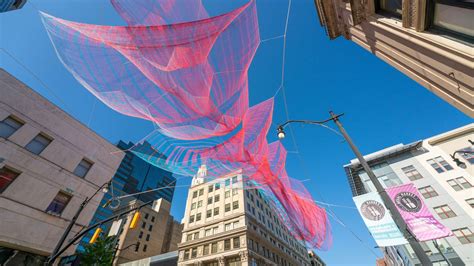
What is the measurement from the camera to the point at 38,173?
1130 cm

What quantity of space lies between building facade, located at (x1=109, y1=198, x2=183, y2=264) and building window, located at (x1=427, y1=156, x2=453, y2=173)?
5914 cm

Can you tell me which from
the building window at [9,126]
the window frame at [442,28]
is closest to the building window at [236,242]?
the building window at [9,126]

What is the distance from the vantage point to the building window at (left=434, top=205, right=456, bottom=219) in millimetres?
Result: 21406

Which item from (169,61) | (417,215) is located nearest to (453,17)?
(417,215)

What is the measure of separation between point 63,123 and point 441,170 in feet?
136

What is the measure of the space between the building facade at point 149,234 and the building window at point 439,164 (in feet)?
194

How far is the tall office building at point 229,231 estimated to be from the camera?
30547mm

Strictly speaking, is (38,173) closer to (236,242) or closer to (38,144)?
(38,144)

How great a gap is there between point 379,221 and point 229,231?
101 ft

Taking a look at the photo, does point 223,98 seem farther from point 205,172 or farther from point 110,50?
point 205,172

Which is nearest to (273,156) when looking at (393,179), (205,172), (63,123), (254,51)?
(205,172)

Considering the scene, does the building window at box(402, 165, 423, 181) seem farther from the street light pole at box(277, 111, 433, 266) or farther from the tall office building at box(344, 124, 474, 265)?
the street light pole at box(277, 111, 433, 266)

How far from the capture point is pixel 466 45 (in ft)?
10.8

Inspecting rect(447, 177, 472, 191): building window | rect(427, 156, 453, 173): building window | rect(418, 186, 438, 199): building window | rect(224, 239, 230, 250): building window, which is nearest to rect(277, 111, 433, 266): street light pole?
rect(418, 186, 438, 199): building window
